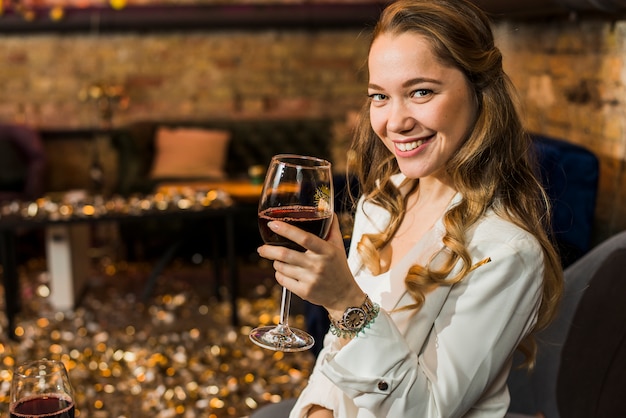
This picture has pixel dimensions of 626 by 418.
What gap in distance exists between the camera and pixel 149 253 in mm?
5973

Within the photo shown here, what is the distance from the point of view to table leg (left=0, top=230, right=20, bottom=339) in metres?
Answer: 4.06

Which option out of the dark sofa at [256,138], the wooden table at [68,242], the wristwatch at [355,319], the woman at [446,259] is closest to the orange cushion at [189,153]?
the dark sofa at [256,138]

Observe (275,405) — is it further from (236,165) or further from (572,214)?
(236,165)

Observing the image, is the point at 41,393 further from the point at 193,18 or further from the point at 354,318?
the point at 193,18

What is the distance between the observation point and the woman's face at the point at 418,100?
4.85 ft

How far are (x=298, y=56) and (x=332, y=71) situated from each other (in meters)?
0.33

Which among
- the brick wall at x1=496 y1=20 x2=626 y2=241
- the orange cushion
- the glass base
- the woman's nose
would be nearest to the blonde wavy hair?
the woman's nose

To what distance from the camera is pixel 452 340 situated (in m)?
1.45

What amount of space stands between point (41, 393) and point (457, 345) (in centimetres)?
72

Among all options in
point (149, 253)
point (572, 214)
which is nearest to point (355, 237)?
point (572, 214)

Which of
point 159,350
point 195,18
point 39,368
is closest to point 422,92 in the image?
point 39,368

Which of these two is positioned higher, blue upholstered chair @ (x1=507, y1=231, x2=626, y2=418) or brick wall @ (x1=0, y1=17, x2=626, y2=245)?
blue upholstered chair @ (x1=507, y1=231, x2=626, y2=418)

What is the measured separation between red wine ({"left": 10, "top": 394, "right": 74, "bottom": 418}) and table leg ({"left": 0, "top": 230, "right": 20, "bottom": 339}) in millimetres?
2948

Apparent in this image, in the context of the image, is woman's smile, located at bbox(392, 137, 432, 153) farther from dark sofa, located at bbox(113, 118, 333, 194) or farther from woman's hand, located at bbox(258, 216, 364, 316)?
dark sofa, located at bbox(113, 118, 333, 194)
